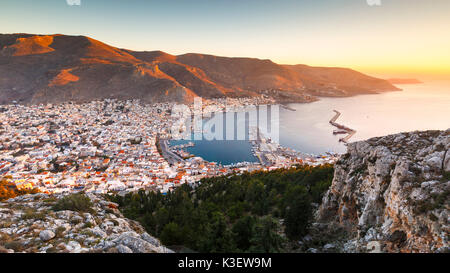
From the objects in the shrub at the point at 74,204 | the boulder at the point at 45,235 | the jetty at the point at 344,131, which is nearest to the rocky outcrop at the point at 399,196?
the boulder at the point at 45,235

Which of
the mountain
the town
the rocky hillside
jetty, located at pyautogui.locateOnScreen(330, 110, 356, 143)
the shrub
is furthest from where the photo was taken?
the mountain

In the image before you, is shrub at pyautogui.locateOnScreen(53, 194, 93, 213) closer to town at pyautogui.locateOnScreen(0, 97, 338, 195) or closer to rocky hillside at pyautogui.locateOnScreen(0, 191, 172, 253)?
rocky hillside at pyautogui.locateOnScreen(0, 191, 172, 253)

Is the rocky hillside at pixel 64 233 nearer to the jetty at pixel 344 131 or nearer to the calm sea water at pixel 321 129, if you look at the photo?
the calm sea water at pixel 321 129

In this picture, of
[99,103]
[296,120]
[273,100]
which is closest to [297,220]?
[296,120]

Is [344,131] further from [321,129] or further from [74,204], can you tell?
[74,204]

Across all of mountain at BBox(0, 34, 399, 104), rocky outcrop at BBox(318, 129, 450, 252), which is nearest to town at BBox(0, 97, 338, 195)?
mountain at BBox(0, 34, 399, 104)

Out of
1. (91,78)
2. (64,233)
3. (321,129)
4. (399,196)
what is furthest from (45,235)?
(91,78)
